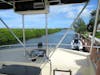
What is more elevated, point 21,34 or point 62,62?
point 21,34

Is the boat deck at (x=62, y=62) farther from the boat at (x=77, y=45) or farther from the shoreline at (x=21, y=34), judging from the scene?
the boat at (x=77, y=45)

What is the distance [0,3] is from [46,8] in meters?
1.06

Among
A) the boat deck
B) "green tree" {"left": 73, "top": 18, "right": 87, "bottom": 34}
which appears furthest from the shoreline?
the boat deck

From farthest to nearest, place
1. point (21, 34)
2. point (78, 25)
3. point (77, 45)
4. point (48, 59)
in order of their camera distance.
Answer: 1. point (77, 45)
2. point (21, 34)
3. point (78, 25)
4. point (48, 59)

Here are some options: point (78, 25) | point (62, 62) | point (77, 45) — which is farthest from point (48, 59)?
point (77, 45)

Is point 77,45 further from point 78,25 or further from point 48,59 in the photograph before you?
point 48,59

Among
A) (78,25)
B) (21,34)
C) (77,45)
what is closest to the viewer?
(78,25)

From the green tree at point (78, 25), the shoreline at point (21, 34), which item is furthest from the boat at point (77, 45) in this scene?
the shoreline at point (21, 34)

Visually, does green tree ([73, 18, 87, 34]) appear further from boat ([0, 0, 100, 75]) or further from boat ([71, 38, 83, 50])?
boat ([71, 38, 83, 50])

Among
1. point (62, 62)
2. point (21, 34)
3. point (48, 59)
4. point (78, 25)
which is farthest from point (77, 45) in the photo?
point (48, 59)

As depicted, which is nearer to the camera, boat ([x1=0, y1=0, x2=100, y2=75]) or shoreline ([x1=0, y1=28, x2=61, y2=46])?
boat ([x1=0, y1=0, x2=100, y2=75])

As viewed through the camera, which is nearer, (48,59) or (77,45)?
(48,59)

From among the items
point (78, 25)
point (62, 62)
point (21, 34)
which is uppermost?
point (78, 25)

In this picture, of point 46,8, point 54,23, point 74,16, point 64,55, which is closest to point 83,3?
point 74,16
